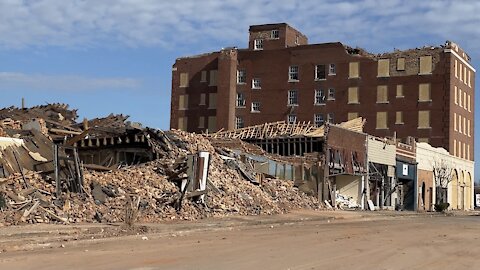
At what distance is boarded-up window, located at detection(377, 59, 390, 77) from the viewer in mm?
74312

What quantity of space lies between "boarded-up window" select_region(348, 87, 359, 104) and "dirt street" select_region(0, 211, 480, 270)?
54146 millimetres

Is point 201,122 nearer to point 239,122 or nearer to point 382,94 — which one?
point 239,122

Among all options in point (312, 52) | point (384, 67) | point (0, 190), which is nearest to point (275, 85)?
point (312, 52)

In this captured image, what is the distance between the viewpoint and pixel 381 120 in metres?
74.3

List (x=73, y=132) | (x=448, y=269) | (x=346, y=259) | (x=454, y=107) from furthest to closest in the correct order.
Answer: (x=454, y=107) < (x=73, y=132) < (x=346, y=259) < (x=448, y=269)

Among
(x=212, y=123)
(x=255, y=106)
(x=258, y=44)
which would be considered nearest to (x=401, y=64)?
(x=255, y=106)

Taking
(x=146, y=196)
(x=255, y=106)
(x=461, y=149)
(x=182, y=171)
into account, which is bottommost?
(x=146, y=196)

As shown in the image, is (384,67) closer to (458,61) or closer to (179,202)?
(458,61)

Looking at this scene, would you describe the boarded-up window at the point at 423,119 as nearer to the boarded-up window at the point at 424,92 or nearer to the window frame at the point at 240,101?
the boarded-up window at the point at 424,92

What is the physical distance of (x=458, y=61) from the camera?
2906 inches

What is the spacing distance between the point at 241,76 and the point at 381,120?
1914 cm

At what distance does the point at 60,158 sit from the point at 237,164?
14026 mm

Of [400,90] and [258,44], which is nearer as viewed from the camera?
[400,90]

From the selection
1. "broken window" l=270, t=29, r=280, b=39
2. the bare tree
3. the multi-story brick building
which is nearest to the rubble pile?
the bare tree
